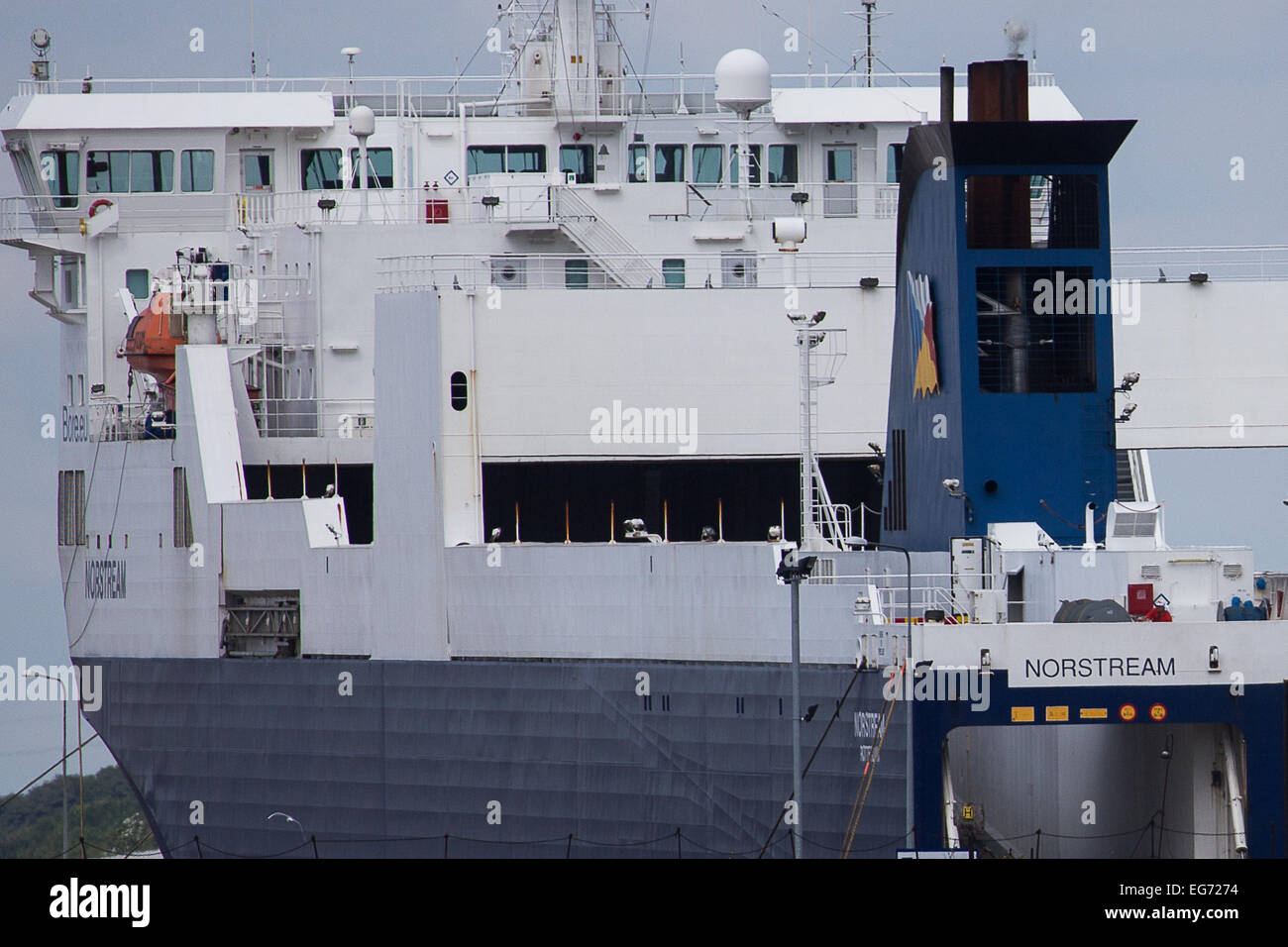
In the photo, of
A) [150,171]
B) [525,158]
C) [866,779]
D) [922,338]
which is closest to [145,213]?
[150,171]

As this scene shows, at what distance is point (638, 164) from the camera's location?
42125 mm

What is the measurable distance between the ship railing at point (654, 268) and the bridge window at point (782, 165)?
324 cm

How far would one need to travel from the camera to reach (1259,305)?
3797cm

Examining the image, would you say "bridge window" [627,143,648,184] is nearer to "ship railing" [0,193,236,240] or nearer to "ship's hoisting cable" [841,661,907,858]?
"ship railing" [0,193,236,240]

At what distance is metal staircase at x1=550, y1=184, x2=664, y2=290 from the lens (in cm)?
3916

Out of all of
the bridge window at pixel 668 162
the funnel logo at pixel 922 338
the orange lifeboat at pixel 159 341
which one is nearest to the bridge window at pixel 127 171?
the orange lifeboat at pixel 159 341

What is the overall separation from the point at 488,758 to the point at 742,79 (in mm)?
13935

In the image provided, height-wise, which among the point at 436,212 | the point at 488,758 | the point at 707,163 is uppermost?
the point at 707,163

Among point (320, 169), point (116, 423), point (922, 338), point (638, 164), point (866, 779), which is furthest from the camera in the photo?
point (320, 169)

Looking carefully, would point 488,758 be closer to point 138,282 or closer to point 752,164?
point 138,282

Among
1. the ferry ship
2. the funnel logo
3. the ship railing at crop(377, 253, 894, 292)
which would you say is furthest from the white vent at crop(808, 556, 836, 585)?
the ship railing at crop(377, 253, 894, 292)

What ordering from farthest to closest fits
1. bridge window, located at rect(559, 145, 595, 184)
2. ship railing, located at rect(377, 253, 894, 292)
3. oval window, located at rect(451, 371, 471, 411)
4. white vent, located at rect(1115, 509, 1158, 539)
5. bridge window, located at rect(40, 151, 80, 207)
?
bridge window, located at rect(40, 151, 80, 207), bridge window, located at rect(559, 145, 595, 184), ship railing, located at rect(377, 253, 894, 292), oval window, located at rect(451, 371, 471, 411), white vent, located at rect(1115, 509, 1158, 539)

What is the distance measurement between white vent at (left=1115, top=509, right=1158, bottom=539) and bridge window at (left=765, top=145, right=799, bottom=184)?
1708 cm
